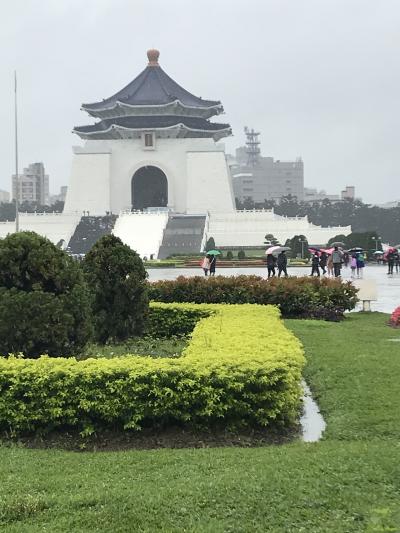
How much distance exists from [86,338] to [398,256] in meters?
Answer: 16.7

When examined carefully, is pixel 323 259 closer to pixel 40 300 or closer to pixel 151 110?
pixel 40 300

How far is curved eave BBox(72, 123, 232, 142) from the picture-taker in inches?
1799

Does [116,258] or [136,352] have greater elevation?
[116,258]

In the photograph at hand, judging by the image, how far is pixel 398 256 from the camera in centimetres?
2041

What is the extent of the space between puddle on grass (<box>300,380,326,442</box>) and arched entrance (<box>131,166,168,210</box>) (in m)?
44.7

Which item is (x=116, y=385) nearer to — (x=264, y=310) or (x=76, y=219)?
(x=264, y=310)

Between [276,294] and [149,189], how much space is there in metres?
41.0

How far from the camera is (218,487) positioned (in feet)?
9.05

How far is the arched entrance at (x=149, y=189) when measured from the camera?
48.9m

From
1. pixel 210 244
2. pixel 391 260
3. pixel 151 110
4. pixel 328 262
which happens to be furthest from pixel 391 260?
pixel 151 110

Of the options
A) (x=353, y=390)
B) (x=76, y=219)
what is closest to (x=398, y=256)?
(x=353, y=390)

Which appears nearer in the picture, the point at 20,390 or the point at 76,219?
the point at 20,390

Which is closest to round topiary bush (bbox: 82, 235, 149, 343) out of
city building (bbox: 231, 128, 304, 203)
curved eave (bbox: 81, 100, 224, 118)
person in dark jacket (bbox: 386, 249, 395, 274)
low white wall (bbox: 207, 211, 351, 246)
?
person in dark jacket (bbox: 386, 249, 395, 274)

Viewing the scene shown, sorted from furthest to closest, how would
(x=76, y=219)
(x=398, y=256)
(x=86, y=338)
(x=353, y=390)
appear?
(x=76, y=219) < (x=398, y=256) < (x=86, y=338) < (x=353, y=390)
